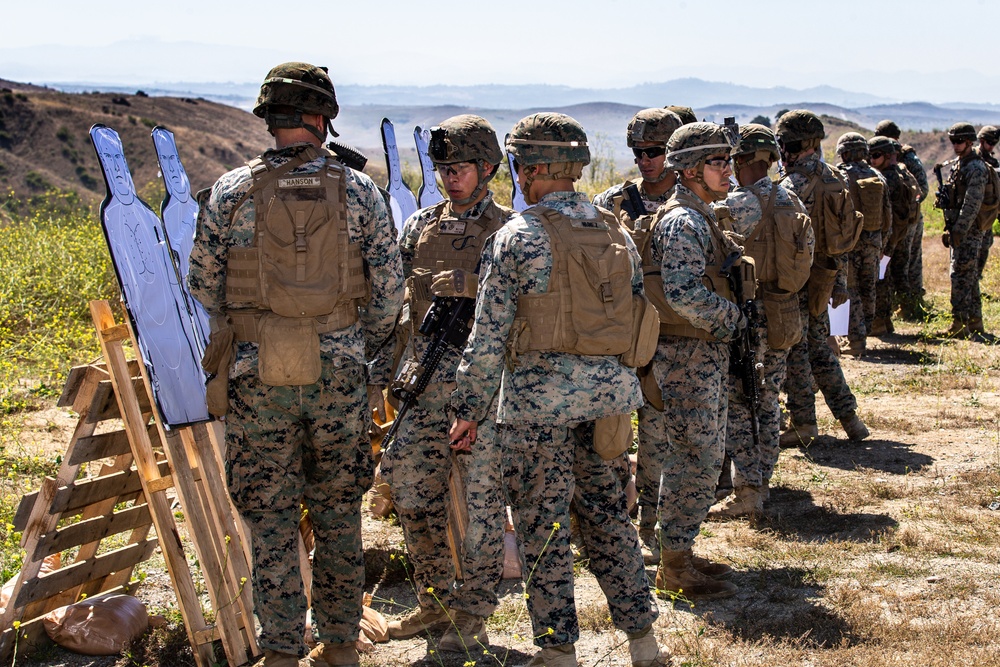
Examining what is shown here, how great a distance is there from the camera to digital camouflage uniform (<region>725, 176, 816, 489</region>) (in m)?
5.24

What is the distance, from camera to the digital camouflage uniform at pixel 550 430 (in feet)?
11.1

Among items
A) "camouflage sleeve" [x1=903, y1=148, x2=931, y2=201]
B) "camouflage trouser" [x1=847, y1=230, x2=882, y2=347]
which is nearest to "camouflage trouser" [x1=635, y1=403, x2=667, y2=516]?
"camouflage trouser" [x1=847, y1=230, x2=882, y2=347]

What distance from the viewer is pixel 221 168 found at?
140 ft

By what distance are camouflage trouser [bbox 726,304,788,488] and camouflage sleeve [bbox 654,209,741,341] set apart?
1.30m

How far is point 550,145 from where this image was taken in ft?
11.4

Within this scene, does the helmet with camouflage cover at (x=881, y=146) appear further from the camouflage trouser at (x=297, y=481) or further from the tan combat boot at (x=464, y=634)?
the camouflage trouser at (x=297, y=481)

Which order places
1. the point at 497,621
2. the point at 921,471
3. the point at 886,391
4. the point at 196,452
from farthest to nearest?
1. the point at 886,391
2. the point at 921,471
3. the point at 497,621
4. the point at 196,452

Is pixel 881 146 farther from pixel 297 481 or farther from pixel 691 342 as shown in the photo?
pixel 297 481

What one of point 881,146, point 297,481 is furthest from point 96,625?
point 881,146

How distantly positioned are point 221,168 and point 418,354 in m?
41.2

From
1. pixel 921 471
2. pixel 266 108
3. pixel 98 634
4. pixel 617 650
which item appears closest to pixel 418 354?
pixel 266 108

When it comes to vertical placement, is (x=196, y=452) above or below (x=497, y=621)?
above

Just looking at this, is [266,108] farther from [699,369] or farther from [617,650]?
[617,650]

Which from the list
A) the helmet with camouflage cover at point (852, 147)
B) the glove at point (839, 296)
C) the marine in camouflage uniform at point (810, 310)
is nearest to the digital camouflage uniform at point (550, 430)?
the marine in camouflage uniform at point (810, 310)
